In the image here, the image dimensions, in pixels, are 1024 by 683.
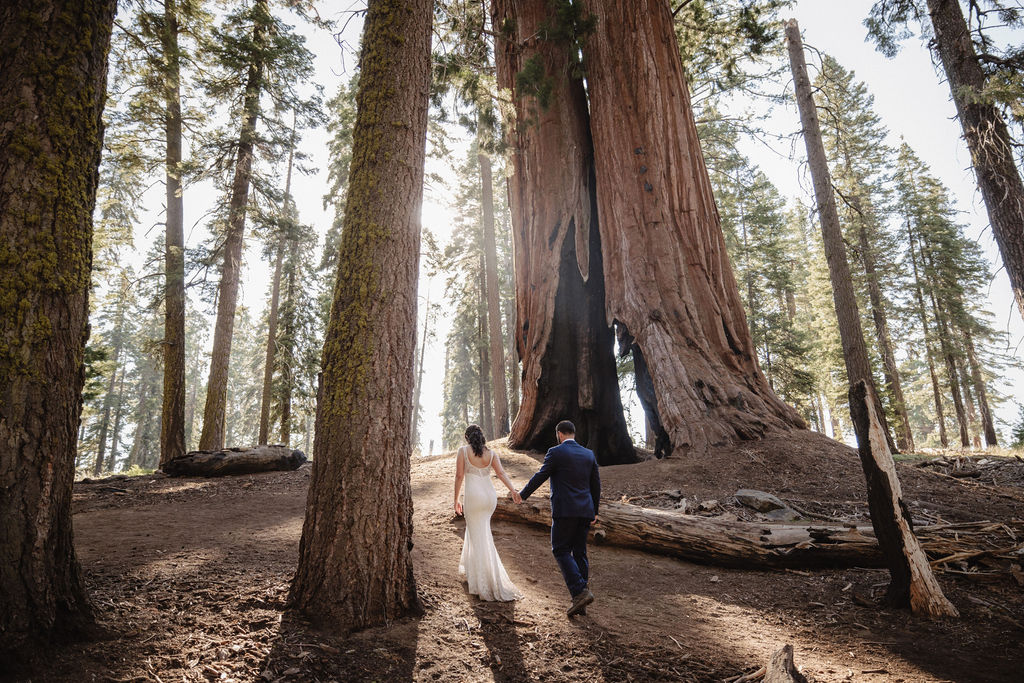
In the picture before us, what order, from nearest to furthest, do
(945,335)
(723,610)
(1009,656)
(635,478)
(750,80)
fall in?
(1009,656) → (723,610) → (635,478) → (750,80) → (945,335)

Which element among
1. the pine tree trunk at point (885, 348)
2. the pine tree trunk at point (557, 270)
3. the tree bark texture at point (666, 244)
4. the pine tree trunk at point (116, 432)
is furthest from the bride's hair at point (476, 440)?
the pine tree trunk at point (116, 432)

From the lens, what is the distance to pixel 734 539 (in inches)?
204

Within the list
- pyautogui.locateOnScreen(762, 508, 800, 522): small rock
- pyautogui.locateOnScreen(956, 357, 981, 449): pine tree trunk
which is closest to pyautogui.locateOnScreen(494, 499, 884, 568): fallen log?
pyautogui.locateOnScreen(762, 508, 800, 522): small rock

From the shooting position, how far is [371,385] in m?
3.60

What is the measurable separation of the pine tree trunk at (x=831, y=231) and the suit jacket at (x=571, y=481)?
9752mm

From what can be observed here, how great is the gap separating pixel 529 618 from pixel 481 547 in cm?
77

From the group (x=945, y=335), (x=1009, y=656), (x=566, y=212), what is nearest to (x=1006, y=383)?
(x=945, y=335)

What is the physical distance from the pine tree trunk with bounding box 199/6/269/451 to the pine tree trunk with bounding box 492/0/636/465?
704 cm

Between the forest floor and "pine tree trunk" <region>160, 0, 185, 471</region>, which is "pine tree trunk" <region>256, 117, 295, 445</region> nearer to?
"pine tree trunk" <region>160, 0, 185, 471</region>

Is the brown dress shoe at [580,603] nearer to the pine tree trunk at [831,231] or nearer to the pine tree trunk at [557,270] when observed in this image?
the pine tree trunk at [557,270]

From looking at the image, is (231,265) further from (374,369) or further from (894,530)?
(894,530)

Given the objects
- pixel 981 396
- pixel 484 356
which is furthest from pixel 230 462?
pixel 981 396

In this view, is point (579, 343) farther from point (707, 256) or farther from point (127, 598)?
point (127, 598)

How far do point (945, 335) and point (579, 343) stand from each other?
2114 cm
